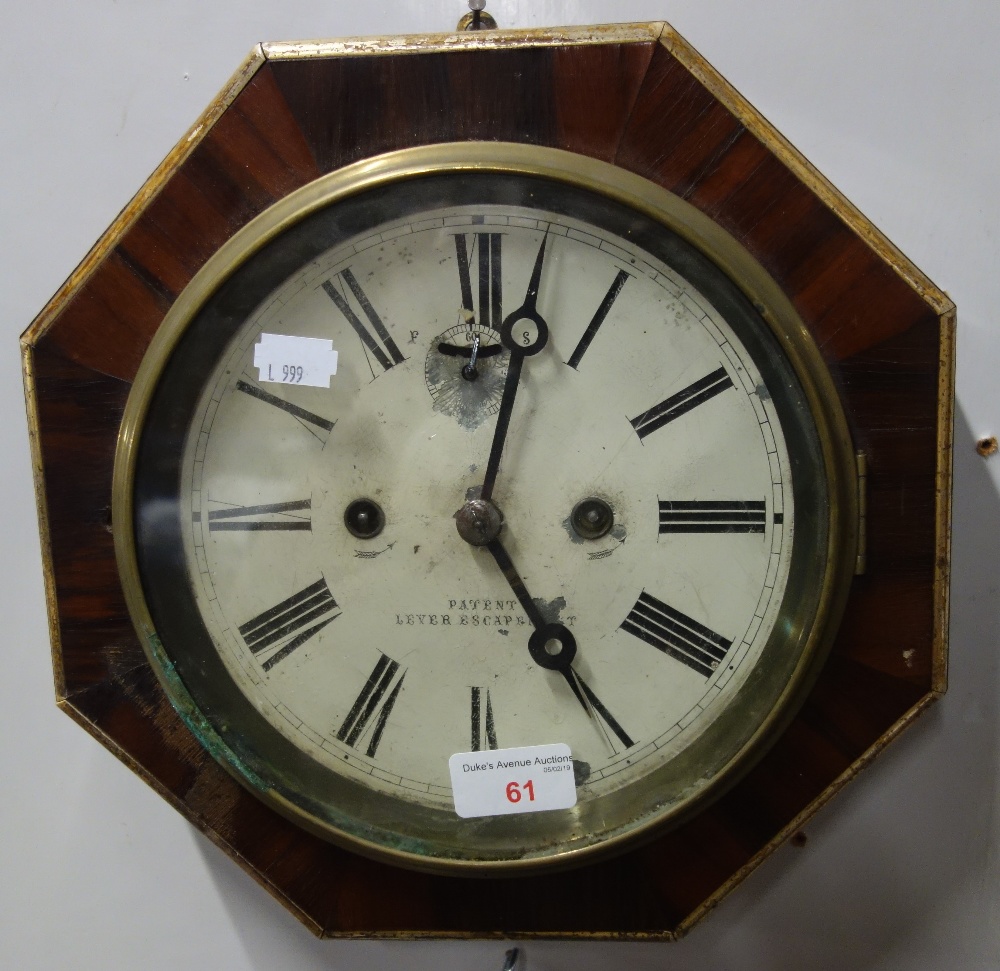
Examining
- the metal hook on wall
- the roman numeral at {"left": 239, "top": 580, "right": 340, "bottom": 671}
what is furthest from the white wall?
the roman numeral at {"left": 239, "top": 580, "right": 340, "bottom": 671}

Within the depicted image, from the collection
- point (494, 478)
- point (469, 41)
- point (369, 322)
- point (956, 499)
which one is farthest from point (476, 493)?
point (956, 499)

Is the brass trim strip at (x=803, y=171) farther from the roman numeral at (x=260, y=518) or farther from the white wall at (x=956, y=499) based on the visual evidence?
the roman numeral at (x=260, y=518)

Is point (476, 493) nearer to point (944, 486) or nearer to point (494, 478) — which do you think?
point (494, 478)

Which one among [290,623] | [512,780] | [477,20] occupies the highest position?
[477,20]

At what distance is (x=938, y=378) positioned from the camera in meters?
0.64

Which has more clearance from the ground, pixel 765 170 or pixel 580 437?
pixel 765 170

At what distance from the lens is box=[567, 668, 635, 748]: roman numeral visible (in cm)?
67

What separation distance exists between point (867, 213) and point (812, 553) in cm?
34

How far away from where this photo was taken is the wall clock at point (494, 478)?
634 mm

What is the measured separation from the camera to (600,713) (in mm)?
674

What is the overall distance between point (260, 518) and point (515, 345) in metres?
0.23

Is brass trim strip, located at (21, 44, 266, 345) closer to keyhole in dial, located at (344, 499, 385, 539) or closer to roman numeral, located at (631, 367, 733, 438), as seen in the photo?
keyhole in dial, located at (344, 499, 385, 539)

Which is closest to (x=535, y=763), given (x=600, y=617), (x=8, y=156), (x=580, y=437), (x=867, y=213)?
(x=600, y=617)

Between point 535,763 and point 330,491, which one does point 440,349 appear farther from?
point 535,763
